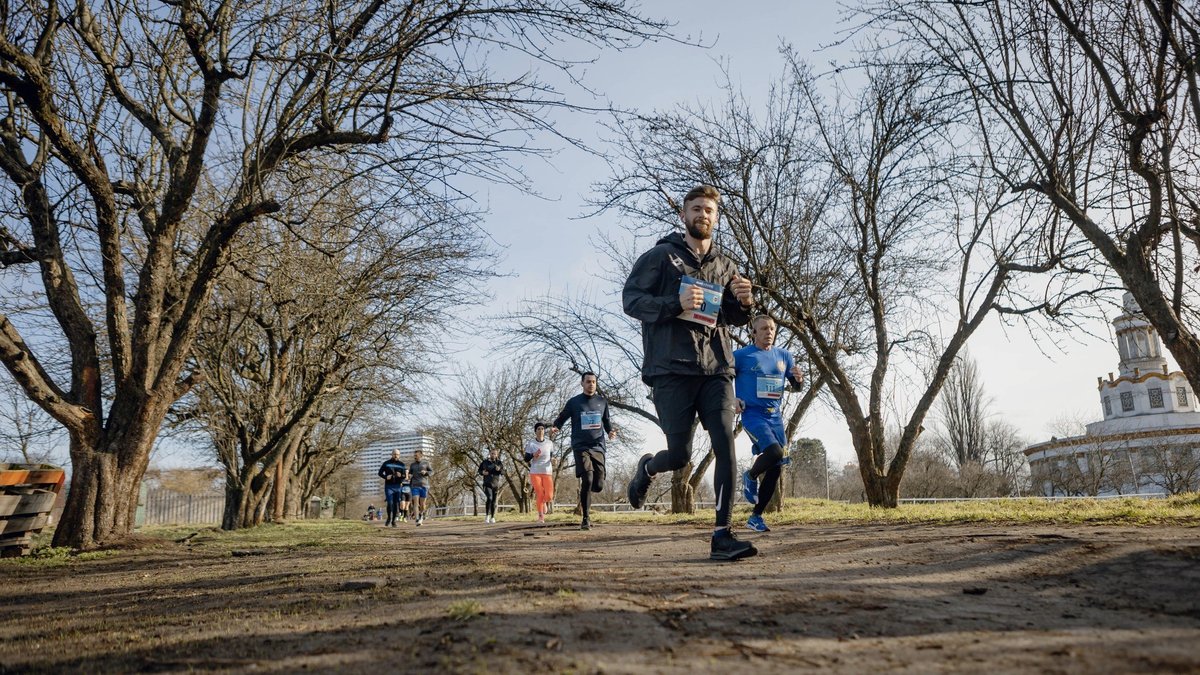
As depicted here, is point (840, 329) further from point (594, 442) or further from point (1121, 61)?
point (1121, 61)

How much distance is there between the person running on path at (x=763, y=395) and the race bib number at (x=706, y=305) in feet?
7.85

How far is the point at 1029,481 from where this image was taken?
171 feet

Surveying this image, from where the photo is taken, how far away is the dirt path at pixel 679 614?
7.57ft

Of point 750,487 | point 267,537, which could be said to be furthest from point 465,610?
point 267,537

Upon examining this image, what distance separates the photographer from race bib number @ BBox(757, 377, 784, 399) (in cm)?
766

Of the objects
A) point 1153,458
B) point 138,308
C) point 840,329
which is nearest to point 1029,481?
point 1153,458

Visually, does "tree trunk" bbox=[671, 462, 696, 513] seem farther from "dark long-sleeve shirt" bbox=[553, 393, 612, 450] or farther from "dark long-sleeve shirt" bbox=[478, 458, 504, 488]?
"dark long-sleeve shirt" bbox=[553, 393, 612, 450]

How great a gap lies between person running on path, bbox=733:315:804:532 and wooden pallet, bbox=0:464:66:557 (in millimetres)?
8382

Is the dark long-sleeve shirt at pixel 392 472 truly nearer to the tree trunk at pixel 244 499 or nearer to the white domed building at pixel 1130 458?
the tree trunk at pixel 244 499

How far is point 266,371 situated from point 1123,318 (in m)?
18.1

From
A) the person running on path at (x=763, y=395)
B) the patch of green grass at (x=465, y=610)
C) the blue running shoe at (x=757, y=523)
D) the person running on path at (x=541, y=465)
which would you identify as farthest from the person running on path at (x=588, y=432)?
the patch of green grass at (x=465, y=610)

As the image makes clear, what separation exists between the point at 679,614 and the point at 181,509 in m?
39.5

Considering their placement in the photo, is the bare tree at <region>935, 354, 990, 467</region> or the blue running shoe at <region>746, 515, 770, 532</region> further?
the bare tree at <region>935, 354, 990, 467</region>

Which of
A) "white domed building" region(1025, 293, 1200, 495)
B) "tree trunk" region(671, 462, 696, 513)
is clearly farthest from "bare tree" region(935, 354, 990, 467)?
"tree trunk" region(671, 462, 696, 513)
